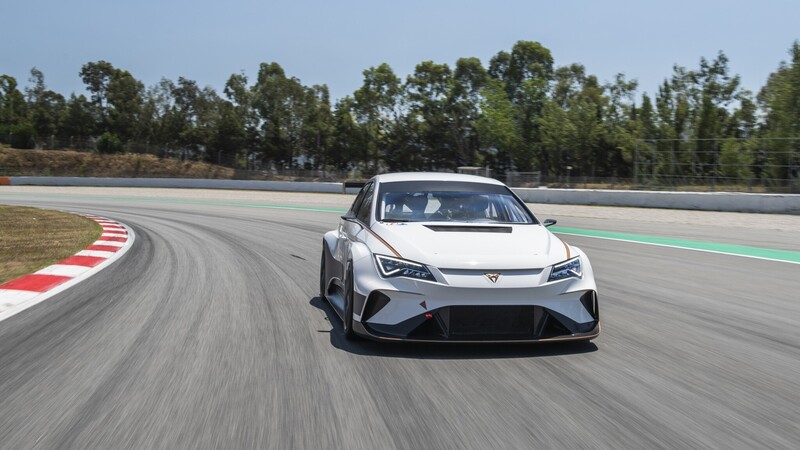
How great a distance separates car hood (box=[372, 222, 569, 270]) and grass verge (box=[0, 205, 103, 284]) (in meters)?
5.63

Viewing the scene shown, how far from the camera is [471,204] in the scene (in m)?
6.49

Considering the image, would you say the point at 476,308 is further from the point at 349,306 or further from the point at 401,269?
the point at 349,306

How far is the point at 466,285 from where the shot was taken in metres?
4.70

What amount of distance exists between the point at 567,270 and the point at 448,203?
1.65 metres

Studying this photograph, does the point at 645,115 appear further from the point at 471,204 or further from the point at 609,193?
the point at 471,204

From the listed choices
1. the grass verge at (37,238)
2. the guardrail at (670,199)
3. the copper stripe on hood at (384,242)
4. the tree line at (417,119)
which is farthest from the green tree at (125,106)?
the copper stripe on hood at (384,242)

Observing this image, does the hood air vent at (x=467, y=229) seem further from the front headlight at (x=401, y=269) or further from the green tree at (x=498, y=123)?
the green tree at (x=498, y=123)

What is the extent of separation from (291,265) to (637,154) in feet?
87.1

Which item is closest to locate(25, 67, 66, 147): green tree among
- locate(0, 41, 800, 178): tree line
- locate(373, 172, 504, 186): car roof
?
locate(0, 41, 800, 178): tree line

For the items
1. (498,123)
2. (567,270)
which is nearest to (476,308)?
(567,270)

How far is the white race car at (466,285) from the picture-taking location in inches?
187

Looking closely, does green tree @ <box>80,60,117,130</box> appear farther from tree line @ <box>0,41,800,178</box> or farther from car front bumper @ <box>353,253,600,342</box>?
car front bumper @ <box>353,253,600,342</box>

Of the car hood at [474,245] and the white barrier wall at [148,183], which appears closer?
the car hood at [474,245]

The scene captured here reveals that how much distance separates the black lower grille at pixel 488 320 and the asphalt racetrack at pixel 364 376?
0.68 ft
